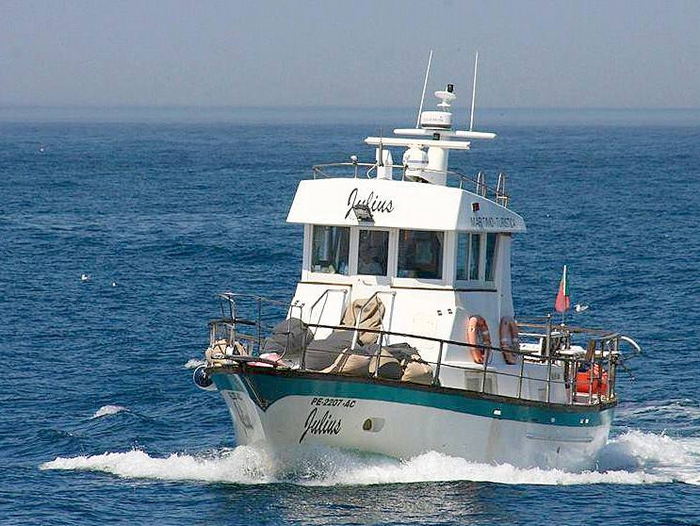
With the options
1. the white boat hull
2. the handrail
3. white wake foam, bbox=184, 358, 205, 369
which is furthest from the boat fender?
white wake foam, bbox=184, 358, 205, 369

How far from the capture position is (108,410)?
33.2m

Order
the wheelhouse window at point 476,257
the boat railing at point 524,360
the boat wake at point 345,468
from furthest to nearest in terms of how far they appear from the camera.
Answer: the wheelhouse window at point 476,257
the boat railing at point 524,360
the boat wake at point 345,468

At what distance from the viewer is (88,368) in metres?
38.3

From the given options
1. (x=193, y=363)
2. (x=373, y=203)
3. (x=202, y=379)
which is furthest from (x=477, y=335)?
(x=193, y=363)

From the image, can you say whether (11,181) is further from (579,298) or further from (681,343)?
(681,343)

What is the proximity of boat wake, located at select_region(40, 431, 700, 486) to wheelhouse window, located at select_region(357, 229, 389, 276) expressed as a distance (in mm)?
3799

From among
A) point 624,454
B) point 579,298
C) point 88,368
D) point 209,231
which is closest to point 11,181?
point 209,231

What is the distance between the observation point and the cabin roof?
26344mm

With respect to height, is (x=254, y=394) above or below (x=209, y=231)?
above

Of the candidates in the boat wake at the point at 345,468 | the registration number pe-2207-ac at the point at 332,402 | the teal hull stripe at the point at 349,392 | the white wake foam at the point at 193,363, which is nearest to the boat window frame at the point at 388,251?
the teal hull stripe at the point at 349,392

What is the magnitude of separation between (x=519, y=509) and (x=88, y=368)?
56.2 ft

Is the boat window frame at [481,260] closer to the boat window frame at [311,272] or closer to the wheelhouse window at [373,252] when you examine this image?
the wheelhouse window at [373,252]

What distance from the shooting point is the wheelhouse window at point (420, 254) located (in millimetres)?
26719

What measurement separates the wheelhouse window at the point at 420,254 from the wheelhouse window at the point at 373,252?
313 millimetres
